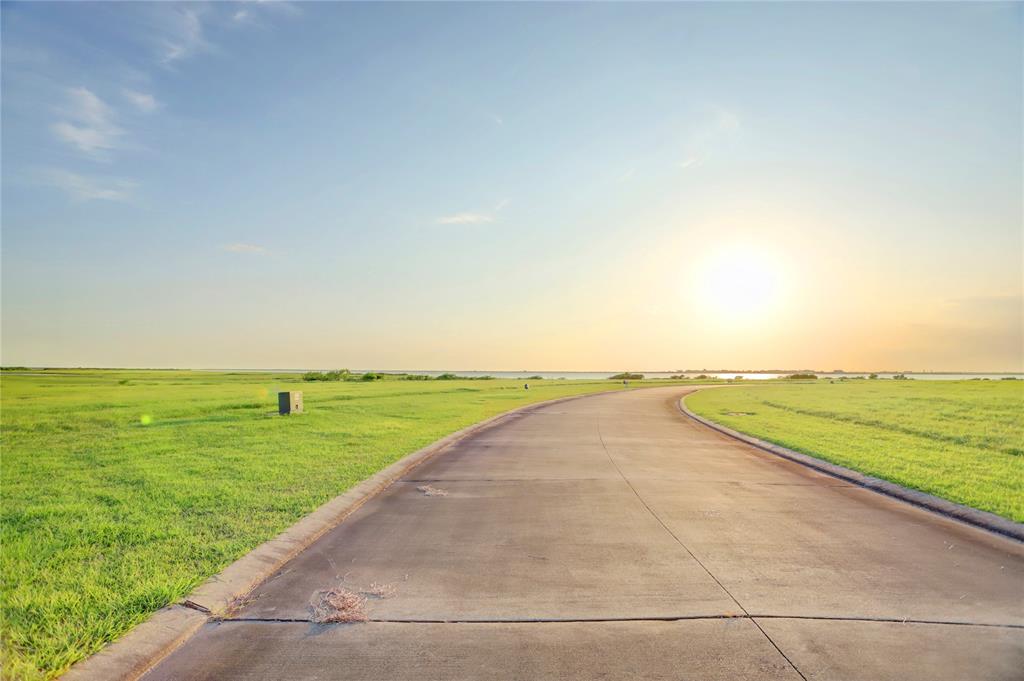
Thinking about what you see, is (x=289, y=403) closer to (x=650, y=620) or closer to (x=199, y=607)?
(x=199, y=607)

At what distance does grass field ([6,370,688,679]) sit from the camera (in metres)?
4.24

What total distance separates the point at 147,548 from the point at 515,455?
803 cm

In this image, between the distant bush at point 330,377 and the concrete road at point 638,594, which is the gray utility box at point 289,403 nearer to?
the concrete road at point 638,594

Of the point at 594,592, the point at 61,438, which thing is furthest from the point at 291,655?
the point at 61,438

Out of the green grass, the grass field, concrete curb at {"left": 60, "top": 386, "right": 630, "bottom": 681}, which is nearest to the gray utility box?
the grass field

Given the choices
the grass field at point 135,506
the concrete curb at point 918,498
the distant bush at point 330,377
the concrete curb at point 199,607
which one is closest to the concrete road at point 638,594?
the concrete curb at point 199,607

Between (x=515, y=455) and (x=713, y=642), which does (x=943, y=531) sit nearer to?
(x=713, y=642)

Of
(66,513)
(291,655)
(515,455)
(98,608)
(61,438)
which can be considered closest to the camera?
(291,655)

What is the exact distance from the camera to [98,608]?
432cm

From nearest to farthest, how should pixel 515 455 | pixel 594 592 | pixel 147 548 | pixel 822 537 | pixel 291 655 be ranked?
pixel 291 655, pixel 594 592, pixel 147 548, pixel 822 537, pixel 515 455

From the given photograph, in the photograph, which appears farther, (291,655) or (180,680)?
(291,655)

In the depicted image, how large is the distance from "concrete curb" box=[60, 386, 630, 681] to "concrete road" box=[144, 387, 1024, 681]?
0.13 m

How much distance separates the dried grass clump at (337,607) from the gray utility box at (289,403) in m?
19.4

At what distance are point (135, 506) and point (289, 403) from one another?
15.6 m
